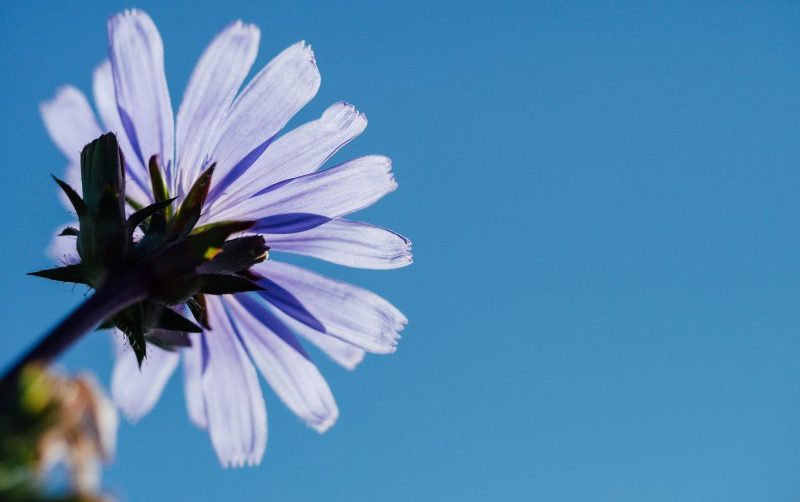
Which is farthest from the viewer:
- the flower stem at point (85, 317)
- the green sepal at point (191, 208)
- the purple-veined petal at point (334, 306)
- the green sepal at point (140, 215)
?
the purple-veined petal at point (334, 306)

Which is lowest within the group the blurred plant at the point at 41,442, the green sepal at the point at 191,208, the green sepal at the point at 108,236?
the blurred plant at the point at 41,442

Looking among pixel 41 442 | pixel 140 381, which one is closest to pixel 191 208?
pixel 140 381

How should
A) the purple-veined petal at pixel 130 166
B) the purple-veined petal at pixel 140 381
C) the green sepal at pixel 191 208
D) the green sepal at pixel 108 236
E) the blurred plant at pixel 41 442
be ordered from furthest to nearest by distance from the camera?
the purple-veined petal at pixel 140 381 < the purple-veined petal at pixel 130 166 < the green sepal at pixel 191 208 < the green sepal at pixel 108 236 < the blurred plant at pixel 41 442

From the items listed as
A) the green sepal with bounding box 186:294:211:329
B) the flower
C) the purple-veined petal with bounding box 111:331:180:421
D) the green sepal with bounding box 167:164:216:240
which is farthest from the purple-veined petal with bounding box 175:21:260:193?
the purple-veined petal with bounding box 111:331:180:421

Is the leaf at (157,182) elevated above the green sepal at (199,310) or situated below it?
above

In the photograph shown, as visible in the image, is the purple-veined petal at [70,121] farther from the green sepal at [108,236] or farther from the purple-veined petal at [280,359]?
the green sepal at [108,236]

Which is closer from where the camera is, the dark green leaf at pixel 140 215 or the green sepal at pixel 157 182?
the dark green leaf at pixel 140 215

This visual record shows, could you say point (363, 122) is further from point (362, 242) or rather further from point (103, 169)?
point (103, 169)

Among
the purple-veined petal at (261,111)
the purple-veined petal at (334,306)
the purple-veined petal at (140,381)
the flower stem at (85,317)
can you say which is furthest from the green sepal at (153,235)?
the purple-veined petal at (140,381)
